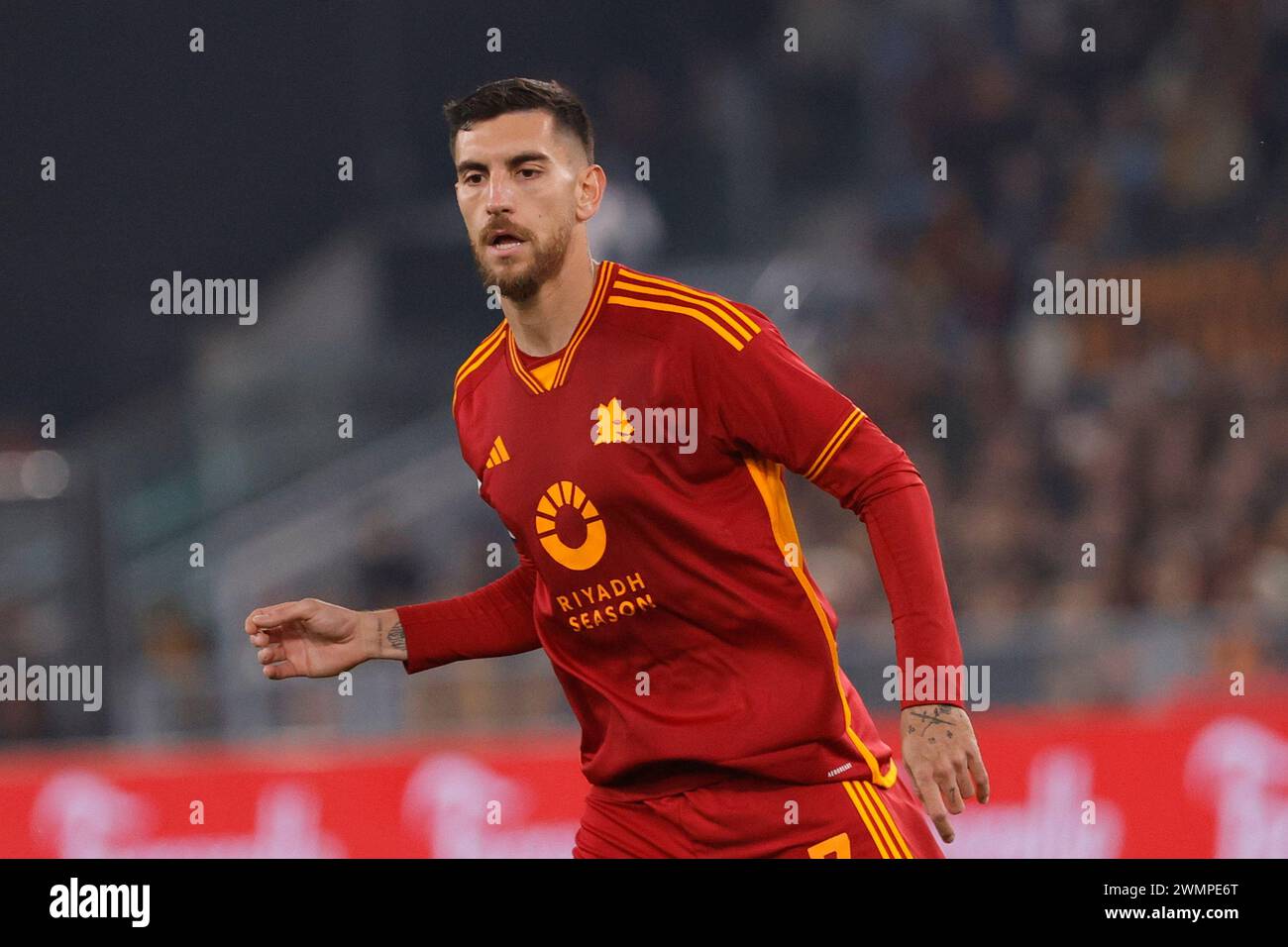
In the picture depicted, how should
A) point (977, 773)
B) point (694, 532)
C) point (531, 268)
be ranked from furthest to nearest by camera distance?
point (531, 268) → point (694, 532) → point (977, 773)

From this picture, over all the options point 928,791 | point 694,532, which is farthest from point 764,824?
point 694,532

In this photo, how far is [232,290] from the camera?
1022cm

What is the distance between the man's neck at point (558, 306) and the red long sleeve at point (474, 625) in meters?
0.56

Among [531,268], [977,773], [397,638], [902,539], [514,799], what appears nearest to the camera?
[977,773]

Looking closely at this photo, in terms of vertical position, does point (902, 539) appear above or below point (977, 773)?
above

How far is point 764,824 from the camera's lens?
3342 mm

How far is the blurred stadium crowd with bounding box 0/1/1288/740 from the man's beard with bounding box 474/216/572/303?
362cm

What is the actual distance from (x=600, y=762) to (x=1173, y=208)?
7203 mm

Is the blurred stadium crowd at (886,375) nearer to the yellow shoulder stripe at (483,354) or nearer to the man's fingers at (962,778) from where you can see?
the yellow shoulder stripe at (483,354)

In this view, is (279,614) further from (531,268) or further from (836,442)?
(836,442)

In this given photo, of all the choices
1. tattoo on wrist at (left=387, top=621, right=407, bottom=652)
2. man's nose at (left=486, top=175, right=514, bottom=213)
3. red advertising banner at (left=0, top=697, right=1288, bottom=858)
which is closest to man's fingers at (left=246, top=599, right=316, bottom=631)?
tattoo on wrist at (left=387, top=621, right=407, bottom=652)

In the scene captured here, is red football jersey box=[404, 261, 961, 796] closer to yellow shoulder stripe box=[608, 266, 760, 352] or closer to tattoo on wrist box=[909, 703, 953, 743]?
yellow shoulder stripe box=[608, 266, 760, 352]

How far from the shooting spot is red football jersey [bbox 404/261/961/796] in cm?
329

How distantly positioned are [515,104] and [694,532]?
0.92 meters
